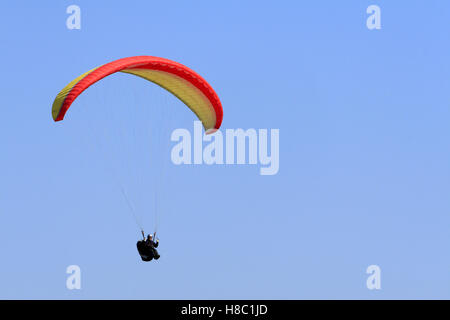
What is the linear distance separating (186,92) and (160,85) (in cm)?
90

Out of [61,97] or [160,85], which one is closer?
[61,97]

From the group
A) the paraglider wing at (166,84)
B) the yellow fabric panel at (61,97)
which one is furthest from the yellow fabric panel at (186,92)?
the yellow fabric panel at (61,97)

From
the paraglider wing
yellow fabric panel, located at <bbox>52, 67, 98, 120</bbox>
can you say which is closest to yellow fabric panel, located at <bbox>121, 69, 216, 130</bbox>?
the paraglider wing

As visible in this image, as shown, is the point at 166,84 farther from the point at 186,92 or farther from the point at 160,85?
the point at 186,92

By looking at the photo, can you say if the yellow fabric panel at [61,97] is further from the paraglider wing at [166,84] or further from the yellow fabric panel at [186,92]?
the yellow fabric panel at [186,92]

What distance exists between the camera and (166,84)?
4603cm

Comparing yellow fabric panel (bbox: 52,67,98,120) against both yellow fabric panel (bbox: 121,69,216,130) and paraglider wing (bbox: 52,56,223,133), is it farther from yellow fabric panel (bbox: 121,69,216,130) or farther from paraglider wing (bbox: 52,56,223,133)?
yellow fabric panel (bbox: 121,69,216,130)

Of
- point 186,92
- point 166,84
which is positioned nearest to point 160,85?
point 166,84

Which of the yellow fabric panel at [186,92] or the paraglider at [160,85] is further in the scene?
the yellow fabric panel at [186,92]

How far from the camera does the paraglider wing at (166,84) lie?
135 feet
